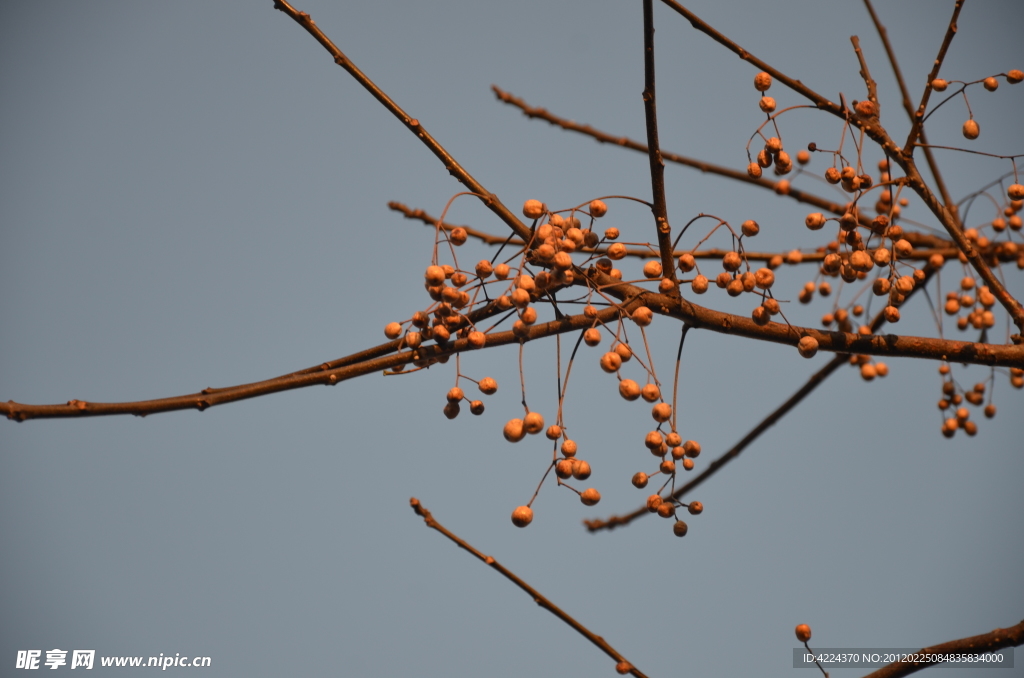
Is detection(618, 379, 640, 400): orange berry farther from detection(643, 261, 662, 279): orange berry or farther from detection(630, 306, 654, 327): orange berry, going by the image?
detection(643, 261, 662, 279): orange berry

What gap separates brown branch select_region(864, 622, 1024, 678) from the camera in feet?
6.10

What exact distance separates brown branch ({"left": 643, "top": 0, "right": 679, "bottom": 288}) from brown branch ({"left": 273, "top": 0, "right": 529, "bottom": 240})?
12.8 inches

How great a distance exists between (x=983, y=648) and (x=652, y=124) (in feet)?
5.27

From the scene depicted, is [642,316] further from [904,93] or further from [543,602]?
[904,93]

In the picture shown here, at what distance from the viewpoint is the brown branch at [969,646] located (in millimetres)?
1858

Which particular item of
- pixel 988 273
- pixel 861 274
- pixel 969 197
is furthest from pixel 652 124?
pixel 969 197

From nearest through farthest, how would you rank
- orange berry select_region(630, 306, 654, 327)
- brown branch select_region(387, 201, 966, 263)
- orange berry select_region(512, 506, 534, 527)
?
orange berry select_region(630, 306, 654, 327)
orange berry select_region(512, 506, 534, 527)
brown branch select_region(387, 201, 966, 263)

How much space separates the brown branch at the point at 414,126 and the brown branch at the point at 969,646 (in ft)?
4.84

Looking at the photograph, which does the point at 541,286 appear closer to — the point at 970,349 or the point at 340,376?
the point at 340,376

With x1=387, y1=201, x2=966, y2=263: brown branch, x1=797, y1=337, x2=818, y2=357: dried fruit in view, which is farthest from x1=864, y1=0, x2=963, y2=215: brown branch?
x1=797, y1=337, x2=818, y2=357: dried fruit

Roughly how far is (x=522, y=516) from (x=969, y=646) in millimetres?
1235

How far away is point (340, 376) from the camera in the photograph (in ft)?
5.67

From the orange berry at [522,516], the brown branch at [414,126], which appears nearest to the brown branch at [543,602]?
the orange berry at [522,516]

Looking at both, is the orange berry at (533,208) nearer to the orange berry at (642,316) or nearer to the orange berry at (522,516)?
the orange berry at (642,316)
